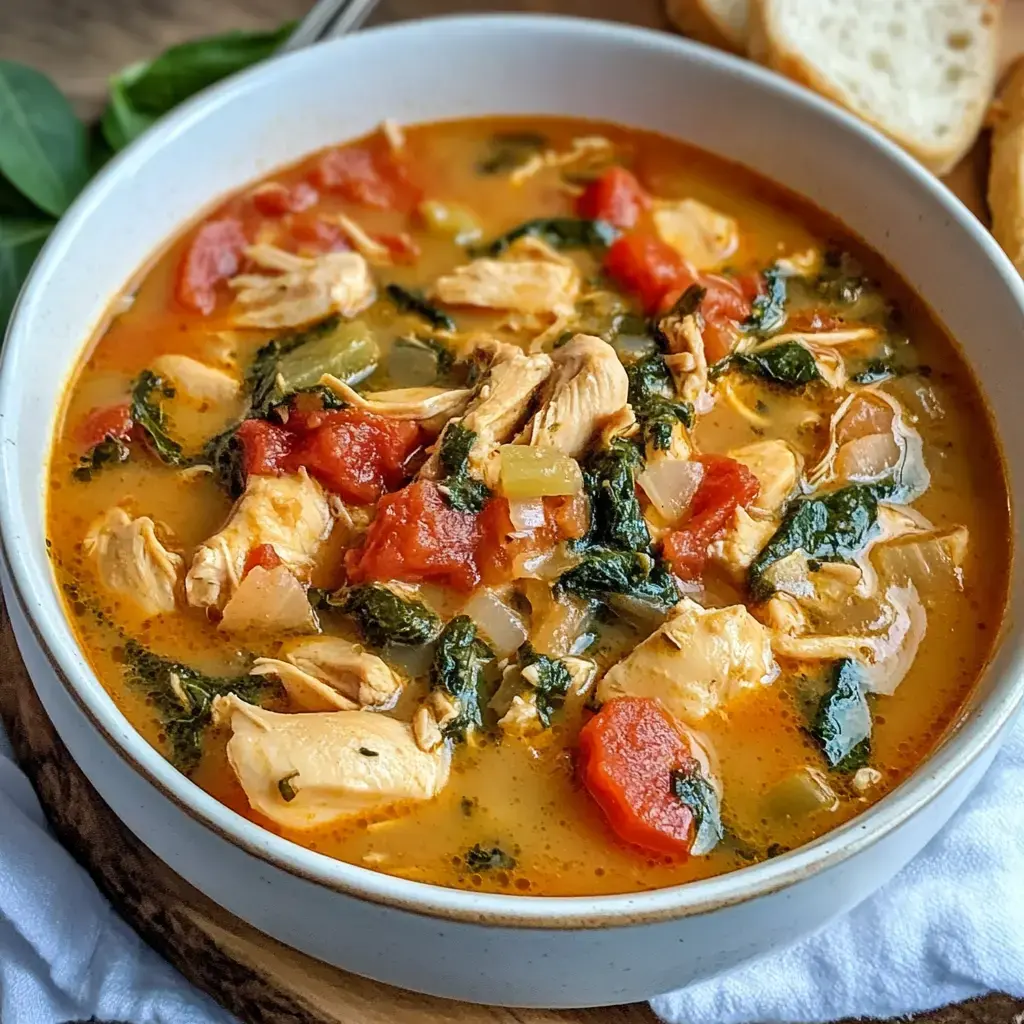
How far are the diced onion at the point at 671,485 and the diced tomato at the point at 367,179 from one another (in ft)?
4.47

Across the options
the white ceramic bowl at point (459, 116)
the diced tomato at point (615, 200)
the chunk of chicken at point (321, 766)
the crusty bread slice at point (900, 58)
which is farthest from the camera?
the crusty bread slice at point (900, 58)

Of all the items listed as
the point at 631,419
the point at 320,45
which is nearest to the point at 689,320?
the point at 631,419

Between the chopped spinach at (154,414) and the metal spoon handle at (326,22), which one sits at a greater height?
the metal spoon handle at (326,22)

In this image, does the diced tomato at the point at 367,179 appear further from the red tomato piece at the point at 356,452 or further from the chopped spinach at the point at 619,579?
the chopped spinach at the point at 619,579

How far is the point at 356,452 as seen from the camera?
300 cm

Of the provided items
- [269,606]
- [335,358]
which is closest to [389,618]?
[269,606]

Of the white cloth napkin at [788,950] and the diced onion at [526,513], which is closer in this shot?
the white cloth napkin at [788,950]

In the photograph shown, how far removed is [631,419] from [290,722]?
1.10 metres

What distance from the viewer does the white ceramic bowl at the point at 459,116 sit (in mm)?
2199

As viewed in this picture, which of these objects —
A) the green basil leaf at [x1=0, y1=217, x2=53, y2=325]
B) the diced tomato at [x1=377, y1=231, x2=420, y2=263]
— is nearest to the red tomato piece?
the diced tomato at [x1=377, y1=231, x2=420, y2=263]

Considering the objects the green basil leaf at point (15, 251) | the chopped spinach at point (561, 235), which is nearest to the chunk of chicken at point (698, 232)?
the chopped spinach at point (561, 235)

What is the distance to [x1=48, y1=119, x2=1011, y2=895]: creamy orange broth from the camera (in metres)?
2.49

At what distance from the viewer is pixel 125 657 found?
277cm

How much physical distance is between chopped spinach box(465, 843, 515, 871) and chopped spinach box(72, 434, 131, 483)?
1377 millimetres
